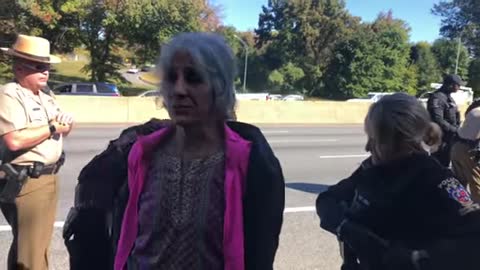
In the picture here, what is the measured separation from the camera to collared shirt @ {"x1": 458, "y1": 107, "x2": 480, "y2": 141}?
5000mm

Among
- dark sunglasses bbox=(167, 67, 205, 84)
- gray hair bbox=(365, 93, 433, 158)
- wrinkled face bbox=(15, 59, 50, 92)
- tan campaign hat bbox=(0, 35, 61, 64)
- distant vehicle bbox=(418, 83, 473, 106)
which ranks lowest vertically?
distant vehicle bbox=(418, 83, 473, 106)

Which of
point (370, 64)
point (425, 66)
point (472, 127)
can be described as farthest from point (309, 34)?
point (472, 127)

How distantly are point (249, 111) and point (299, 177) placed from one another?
47.4 ft

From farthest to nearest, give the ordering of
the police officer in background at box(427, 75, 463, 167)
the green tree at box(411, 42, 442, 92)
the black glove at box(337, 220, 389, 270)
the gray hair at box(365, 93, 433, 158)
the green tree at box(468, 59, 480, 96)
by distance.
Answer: the green tree at box(411, 42, 442, 92) < the green tree at box(468, 59, 480, 96) < the police officer in background at box(427, 75, 463, 167) < the gray hair at box(365, 93, 433, 158) < the black glove at box(337, 220, 389, 270)

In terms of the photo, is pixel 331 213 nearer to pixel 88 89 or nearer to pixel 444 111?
pixel 444 111

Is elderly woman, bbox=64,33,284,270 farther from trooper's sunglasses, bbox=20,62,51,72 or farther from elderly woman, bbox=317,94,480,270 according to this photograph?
trooper's sunglasses, bbox=20,62,51,72

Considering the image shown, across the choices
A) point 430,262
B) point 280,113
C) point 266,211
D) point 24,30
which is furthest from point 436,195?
point 24,30

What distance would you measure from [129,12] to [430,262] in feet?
140

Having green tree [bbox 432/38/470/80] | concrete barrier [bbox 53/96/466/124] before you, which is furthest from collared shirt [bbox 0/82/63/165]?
green tree [bbox 432/38/470/80]

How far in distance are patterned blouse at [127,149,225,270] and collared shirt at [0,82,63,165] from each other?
5.63ft

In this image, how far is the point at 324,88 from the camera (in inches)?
2648

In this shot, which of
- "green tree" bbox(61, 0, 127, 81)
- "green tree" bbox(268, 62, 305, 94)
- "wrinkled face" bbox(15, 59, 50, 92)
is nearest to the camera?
"wrinkled face" bbox(15, 59, 50, 92)

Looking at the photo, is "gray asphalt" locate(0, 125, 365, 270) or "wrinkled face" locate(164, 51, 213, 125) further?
"gray asphalt" locate(0, 125, 365, 270)

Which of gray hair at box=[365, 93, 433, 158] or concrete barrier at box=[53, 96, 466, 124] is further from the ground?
gray hair at box=[365, 93, 433, 158]
